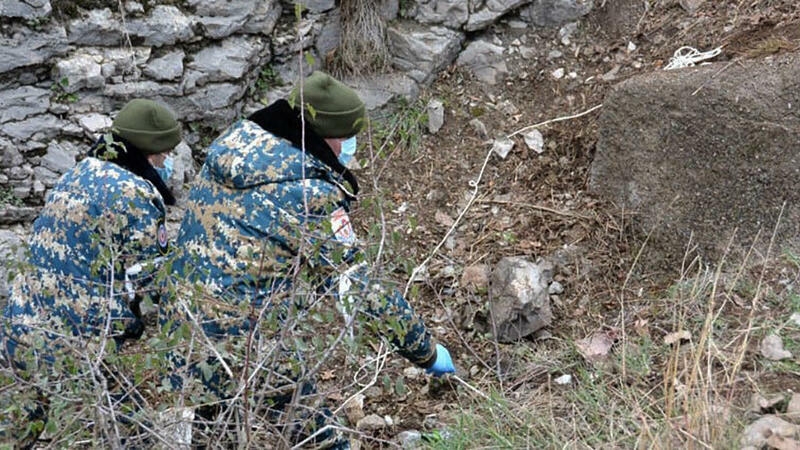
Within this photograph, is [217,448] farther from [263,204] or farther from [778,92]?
[778,92]

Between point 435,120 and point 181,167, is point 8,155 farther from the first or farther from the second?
point 435,120

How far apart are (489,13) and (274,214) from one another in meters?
3.09

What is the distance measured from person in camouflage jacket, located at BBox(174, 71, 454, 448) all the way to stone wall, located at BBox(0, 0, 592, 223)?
2.00m

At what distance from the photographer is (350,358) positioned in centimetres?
308

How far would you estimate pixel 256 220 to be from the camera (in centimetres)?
328

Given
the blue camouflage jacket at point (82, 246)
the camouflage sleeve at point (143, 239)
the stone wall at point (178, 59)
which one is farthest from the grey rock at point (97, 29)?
the camouflage sleeve at point (143, 239)

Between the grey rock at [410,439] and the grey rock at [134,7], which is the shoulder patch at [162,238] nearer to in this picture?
the grey rock at [410,439]

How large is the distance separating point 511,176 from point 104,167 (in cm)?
245

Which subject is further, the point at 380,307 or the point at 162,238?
the point at 162,238

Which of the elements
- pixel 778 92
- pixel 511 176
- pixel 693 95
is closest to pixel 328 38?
pixel 511 176

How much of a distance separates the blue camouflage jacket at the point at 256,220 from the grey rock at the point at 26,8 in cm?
220

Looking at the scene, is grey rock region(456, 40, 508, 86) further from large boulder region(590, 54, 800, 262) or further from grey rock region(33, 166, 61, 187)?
grey rock region(33, 166, 61, 187)

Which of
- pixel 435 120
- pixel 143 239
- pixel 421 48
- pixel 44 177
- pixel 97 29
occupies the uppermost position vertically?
pixel 143 239

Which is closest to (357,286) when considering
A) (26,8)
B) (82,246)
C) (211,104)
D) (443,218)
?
(82,246)
